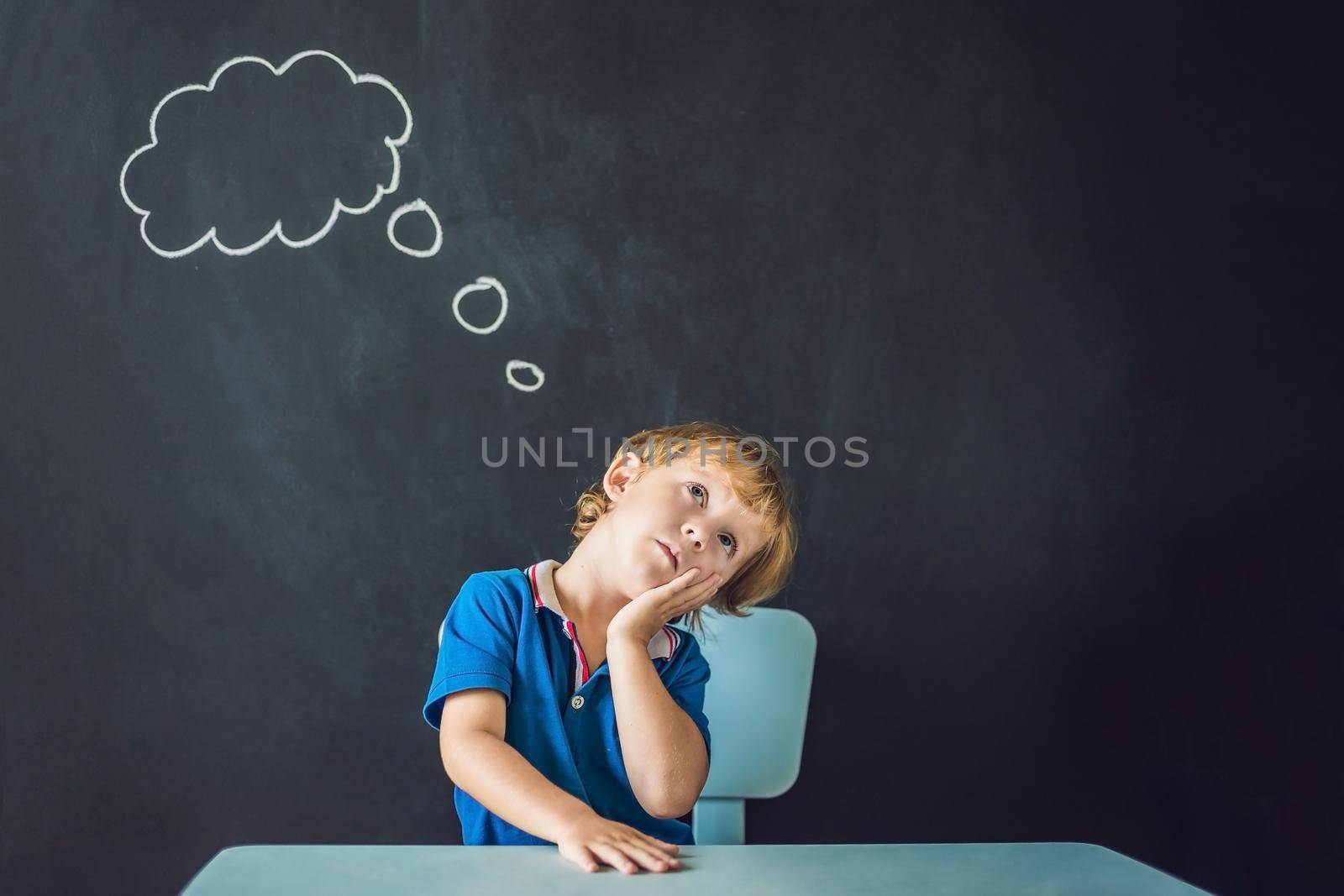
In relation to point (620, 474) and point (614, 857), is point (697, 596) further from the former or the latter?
point (614, 857)

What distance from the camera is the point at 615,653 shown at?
1.08 meters

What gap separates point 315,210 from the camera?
162 cm

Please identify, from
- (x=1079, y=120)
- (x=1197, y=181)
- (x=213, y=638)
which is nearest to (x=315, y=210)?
(x=213, y=638)

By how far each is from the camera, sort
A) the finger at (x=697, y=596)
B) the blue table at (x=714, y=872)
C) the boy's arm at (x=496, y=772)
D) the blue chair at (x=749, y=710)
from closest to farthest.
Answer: the blue table at (x=714, y=872) < the boy's arm at (x=496, y=772) < the finger at (x=697, y=596) < the blue chair at (x=749, y=710)

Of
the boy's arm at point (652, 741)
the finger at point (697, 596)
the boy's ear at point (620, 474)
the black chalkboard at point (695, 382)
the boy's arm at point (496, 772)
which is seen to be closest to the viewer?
the boy's arm at point (496, 772)

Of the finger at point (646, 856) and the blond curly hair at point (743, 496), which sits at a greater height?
the blond curly hair at point (743, 496)

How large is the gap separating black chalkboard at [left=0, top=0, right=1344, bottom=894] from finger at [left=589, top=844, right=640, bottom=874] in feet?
2.76

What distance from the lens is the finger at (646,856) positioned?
0.81m

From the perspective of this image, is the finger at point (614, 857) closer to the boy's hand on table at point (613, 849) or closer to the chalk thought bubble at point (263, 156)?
the boy's hand on table at point (613, 849)

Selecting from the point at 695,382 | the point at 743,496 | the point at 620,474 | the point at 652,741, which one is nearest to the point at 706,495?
the point at 743,496

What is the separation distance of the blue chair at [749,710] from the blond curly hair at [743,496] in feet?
0.15

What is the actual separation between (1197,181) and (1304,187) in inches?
7.5

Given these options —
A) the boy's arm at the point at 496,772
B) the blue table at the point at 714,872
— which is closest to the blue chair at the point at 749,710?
the boy's arm at the point at 496,772

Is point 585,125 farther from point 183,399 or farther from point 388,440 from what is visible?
point 183,399
